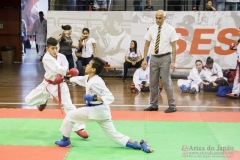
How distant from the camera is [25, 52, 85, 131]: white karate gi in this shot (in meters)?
5.72

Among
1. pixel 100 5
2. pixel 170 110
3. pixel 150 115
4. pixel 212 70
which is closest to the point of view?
pixel 150 115

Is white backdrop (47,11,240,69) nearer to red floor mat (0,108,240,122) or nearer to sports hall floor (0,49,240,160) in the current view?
sports hall floor (0,49,240,160)

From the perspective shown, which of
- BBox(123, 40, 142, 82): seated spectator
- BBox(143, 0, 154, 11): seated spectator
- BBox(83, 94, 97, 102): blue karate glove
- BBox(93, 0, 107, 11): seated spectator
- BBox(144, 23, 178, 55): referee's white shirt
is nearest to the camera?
BBox(83, 94, 97, 102): blue karate glove

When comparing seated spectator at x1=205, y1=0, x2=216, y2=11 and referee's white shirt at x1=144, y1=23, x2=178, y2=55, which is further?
seated spectator at x1=205, y1=0, x2=216, y2=11

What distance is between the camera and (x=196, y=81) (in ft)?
34.1

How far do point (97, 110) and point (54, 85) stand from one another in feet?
3.53

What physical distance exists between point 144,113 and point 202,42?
568 centimetres

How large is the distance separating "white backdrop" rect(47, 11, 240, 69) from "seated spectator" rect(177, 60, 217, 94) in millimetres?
2073

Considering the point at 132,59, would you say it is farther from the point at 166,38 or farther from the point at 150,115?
the point at 150,115

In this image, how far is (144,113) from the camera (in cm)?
763

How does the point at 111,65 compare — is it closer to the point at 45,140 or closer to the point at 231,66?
the point at 231,66

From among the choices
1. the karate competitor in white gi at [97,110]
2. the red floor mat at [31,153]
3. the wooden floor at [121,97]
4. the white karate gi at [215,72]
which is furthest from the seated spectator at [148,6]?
the red floor mat at [31,153]

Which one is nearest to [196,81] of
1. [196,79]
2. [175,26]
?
[196,79]

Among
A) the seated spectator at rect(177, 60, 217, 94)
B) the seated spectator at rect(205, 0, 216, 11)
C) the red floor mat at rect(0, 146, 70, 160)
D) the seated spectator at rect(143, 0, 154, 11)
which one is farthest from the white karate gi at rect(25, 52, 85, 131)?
the seated spectator at rect(205, 0, 216, 11)
